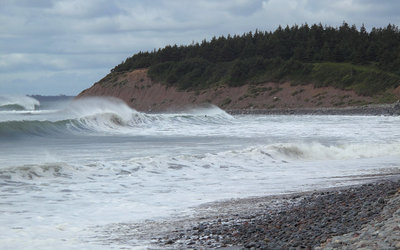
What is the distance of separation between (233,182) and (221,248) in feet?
20.1

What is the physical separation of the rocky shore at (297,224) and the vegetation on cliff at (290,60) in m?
59.3

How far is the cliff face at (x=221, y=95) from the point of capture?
69438mm

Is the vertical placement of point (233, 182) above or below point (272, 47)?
below

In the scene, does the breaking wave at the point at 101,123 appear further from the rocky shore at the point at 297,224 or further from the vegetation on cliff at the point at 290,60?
the vegetation on cliff at the point at 290,60

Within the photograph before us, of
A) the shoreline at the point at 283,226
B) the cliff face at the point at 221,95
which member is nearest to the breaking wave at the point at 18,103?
the cliff face at the point at 221,95

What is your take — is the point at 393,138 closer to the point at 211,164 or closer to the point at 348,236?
the point at 211,164

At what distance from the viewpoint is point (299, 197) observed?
34.9 ft

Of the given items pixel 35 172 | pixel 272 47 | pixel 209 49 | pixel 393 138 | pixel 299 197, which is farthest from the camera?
pixel 209 49

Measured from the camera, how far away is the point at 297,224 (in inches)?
314

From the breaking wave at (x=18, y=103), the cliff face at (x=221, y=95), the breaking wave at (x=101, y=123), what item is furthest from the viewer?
the breaking wave at (x=18, y=103)

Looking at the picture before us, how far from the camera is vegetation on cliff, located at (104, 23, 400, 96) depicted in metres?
74.1

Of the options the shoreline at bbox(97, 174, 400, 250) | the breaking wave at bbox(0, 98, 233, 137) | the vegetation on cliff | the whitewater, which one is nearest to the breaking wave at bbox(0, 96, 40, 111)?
the vegetation on cliff

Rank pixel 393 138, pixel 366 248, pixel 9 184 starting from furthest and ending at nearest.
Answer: pixel 393 138
pixel 9 184
pixel 366 248

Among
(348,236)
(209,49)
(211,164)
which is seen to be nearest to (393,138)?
(211,164)
